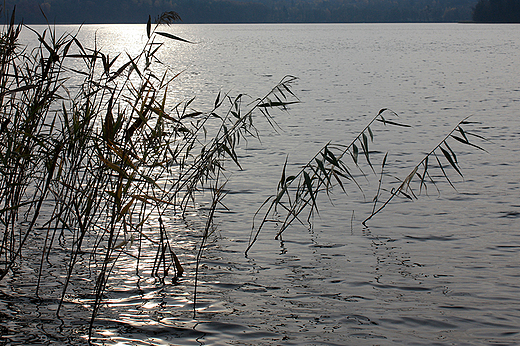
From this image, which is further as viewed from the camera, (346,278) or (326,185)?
(326,185)

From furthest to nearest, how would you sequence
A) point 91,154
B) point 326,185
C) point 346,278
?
point 326,185, point 346,278, point 91,154

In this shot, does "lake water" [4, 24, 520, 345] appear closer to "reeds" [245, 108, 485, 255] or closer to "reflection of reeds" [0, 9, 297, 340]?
"reeds" [245, 108, 485, 255]

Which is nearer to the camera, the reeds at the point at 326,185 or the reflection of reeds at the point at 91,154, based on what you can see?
the reflection of reeds at the point at 91,154

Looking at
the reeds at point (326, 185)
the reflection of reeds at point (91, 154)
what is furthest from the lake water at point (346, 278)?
the reflection of reeds at point (91, 154)

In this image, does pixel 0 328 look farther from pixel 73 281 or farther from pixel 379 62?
pixel 379 62

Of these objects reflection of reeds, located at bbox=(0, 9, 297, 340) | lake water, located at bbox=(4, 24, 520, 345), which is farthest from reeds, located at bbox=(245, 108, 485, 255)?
reflection of reeds, located at bbox=(0, 9, 297, 340)

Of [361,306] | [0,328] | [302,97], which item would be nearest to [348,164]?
[361,306]

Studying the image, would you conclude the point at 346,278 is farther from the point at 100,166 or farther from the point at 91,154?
the point at 91,154

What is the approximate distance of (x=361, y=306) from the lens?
5.81 m

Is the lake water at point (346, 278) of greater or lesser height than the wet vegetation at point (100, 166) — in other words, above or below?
below

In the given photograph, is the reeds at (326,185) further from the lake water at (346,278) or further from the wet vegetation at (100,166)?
the lake water at (346,278)

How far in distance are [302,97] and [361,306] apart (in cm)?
2054

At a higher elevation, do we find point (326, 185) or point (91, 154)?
point (91, 154)

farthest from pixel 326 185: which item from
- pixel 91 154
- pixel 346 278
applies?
pixel 91 154
